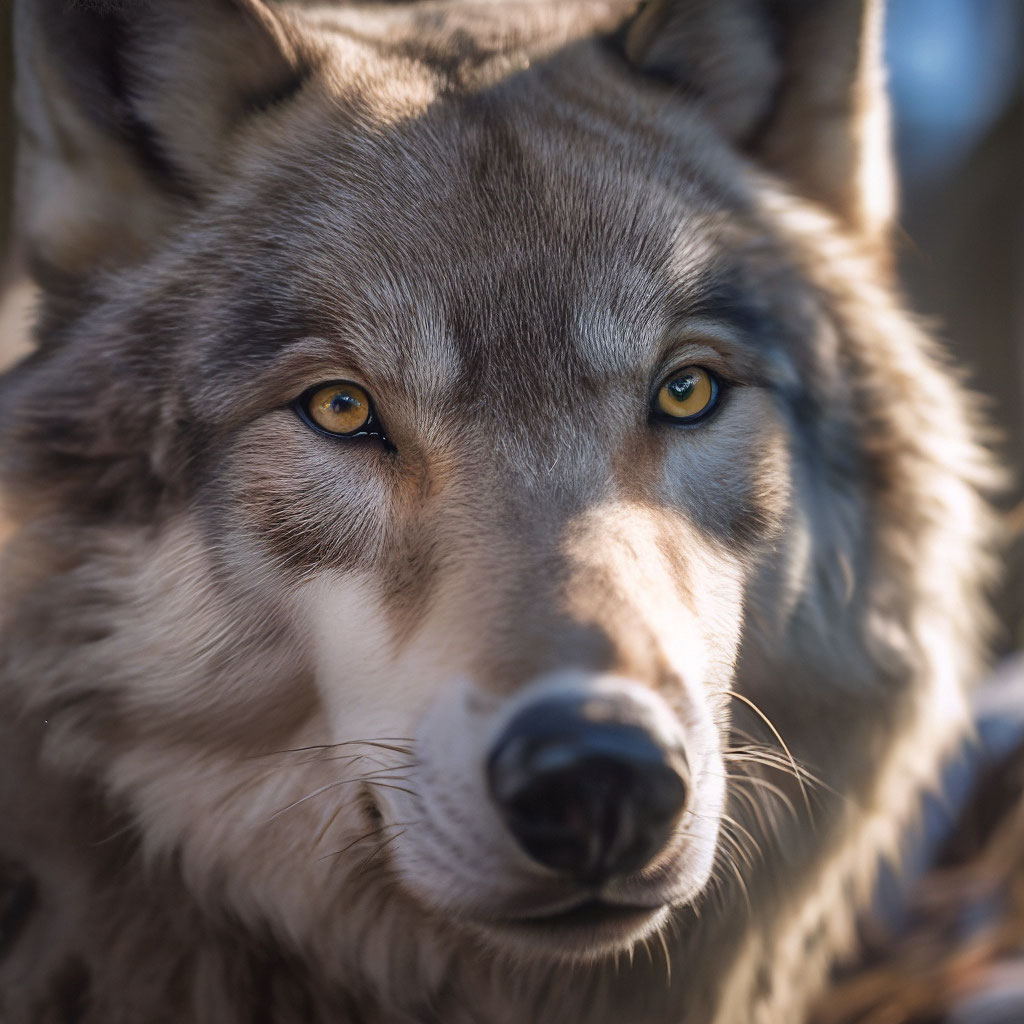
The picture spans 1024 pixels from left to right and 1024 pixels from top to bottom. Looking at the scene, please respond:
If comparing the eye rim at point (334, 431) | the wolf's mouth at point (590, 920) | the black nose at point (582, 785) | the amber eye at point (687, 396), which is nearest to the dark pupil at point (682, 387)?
the amber eye at point (687, 396)

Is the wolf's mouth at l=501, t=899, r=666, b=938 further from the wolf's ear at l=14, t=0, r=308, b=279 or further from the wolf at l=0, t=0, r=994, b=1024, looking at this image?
the wolf's ear at l=14, t=0, r=308, b=279

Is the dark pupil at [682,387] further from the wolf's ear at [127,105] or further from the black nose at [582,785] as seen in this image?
the wolf's ear at [127,105]

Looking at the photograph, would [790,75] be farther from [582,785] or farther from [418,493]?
[582,785]

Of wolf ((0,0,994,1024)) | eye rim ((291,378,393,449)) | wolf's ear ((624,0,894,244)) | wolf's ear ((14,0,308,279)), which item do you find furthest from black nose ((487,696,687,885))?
wolf's ear ((624,0,894,244))

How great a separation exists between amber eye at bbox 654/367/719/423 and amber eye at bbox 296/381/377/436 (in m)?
0.33

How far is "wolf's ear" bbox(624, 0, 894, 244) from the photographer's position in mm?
1204

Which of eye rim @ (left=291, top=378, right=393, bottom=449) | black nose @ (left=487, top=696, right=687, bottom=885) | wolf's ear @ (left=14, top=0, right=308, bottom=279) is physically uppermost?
wolf's ear @ (left=14, top=0, right=308, bottom=279)

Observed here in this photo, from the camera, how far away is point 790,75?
4.13ft

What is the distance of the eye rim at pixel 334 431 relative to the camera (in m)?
1.04

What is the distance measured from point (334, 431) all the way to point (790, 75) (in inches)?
30.6

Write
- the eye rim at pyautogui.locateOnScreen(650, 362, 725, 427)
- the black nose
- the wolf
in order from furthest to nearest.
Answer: the eye rim at pyautogui.locateOnScreen(650, 362, 725, 427) < the wolf < the black nose

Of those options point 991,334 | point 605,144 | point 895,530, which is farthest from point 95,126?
point 991,334

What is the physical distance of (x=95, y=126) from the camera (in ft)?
3.59

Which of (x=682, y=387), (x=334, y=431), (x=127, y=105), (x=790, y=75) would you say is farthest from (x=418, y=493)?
(x=790, y=75)
